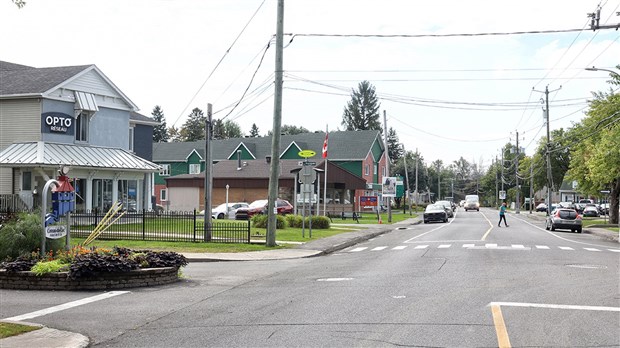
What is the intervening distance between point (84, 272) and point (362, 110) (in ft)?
326

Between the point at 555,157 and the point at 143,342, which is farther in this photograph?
the point at 555,157

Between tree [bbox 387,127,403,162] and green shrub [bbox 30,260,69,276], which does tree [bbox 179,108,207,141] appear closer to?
tree [bbox 387,127,403,162]

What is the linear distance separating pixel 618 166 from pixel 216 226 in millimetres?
23791

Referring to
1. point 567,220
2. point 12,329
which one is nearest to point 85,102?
point 12,329

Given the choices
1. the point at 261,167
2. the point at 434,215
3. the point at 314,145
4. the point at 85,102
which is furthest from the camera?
the point at 314,145

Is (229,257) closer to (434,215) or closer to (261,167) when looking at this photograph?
(434,215)

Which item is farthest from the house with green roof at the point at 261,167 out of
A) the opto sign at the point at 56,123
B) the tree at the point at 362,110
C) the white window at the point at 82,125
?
the tree at the point at 362,110

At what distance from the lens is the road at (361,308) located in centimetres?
847

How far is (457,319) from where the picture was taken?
9508mm

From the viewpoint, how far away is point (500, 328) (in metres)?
8.80

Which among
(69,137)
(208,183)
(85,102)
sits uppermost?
(85,102)

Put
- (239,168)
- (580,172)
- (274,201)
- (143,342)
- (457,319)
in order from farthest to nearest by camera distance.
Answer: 1. (239,168)
2. (580,172)
3. (274,201)
4. (457,319)
5. (143,342)

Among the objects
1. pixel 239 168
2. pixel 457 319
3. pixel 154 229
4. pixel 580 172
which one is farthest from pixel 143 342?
pixel 239 168

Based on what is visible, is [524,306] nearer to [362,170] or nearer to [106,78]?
[106,78]
